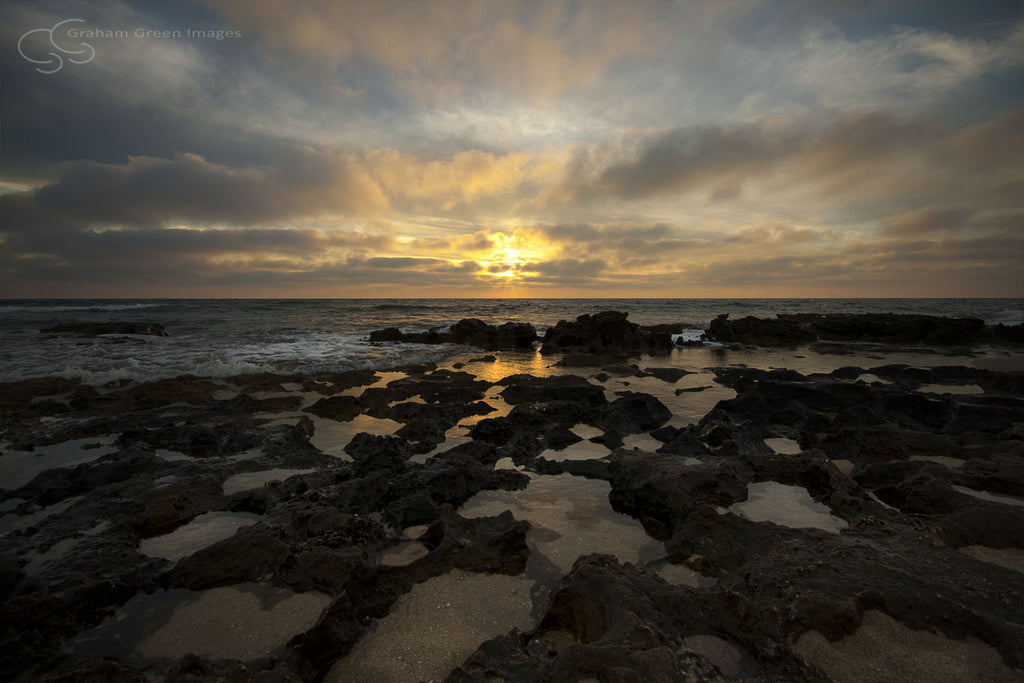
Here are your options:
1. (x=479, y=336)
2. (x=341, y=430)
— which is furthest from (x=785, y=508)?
(x=479, y=336)

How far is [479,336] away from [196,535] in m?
19.2

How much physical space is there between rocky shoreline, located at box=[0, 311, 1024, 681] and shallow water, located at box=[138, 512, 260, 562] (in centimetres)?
4

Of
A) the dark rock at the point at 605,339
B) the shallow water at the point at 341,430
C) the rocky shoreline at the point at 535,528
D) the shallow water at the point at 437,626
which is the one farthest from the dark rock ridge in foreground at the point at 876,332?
the shallow water at the point at 437,626

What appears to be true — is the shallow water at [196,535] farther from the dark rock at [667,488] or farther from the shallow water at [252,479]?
the dark rock at [667,488]

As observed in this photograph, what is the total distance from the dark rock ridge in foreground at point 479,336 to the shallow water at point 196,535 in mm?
17240

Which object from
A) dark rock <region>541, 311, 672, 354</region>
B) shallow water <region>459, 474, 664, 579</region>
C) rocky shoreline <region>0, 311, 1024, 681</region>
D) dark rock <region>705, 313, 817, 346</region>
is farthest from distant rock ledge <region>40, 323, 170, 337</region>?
dark rock <region>705, 313, 817, 346</region>

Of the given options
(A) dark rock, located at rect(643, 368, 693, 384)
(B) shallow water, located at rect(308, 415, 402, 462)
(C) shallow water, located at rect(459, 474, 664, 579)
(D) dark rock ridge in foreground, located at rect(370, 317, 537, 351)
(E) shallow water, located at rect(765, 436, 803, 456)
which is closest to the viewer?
(C) shallow water, located at rect(459, 474, 664, 579)

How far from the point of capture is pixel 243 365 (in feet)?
42.2

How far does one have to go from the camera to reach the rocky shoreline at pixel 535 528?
2.43m

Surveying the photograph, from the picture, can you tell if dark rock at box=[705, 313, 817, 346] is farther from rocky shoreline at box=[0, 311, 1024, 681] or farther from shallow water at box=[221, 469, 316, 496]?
shallow water at box=[221, 469, 316, 496]

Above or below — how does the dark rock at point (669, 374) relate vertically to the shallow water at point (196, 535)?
above

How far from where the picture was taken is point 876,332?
2430 centimetres

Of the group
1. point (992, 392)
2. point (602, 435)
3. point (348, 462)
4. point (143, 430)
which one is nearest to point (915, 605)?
point (602, 435)

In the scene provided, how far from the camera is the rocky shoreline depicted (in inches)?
95.7
